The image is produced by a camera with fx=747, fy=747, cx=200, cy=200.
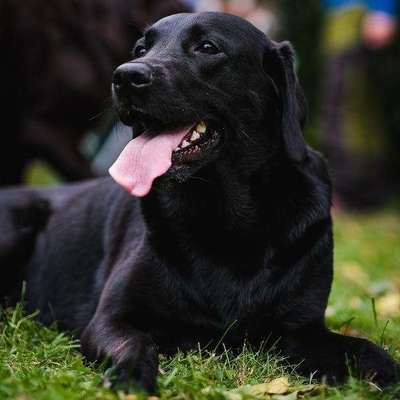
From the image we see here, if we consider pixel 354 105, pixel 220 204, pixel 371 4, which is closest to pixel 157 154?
pixel 220 204

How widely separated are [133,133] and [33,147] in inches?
128

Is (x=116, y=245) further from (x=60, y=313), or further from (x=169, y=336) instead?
(x=169, y=336)

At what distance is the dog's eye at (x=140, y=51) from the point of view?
3.22 m

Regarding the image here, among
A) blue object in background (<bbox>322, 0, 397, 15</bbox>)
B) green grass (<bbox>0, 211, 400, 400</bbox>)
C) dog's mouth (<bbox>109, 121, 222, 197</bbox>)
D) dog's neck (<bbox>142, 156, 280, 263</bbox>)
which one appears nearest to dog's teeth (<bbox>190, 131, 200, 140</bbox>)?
dog's mouth (<bbox>109, 121, 222, 197</bbox>)

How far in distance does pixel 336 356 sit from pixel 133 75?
126 cm

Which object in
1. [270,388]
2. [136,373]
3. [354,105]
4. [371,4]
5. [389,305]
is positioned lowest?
[354,105]

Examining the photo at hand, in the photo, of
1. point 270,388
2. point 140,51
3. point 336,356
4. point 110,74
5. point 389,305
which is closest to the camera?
point 270,388

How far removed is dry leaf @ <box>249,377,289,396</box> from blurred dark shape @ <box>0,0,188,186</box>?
382 cm

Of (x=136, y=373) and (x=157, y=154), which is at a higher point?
(x=157, y=154)

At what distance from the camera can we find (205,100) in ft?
9.38

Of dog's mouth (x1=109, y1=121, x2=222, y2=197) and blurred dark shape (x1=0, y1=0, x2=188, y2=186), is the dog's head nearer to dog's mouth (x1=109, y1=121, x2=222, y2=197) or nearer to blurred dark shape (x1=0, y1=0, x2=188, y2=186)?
dog's mouth (x1=109, y1=121, x2=222, y2=197)

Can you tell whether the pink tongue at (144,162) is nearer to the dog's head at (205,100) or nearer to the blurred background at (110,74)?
the dog's head at (205,100)

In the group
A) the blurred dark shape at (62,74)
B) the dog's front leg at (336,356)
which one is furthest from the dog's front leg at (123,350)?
the blurred dark shape at (62,74)

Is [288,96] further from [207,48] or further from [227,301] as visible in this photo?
[227,301]
